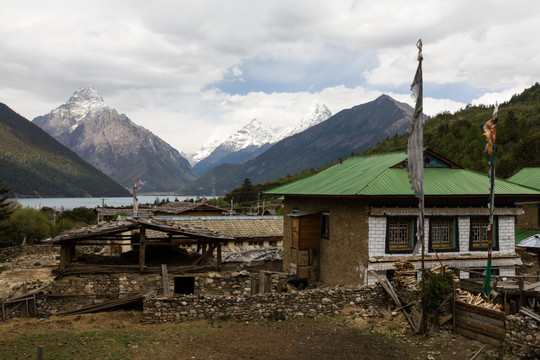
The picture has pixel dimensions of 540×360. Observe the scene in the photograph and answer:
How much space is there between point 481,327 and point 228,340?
26.5 ft

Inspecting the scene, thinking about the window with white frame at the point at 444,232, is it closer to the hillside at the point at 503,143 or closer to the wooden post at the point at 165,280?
the wooden post at the point at 165,280

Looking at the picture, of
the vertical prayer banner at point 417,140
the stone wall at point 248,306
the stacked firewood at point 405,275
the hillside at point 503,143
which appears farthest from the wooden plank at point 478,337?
the hillside at point 503,143

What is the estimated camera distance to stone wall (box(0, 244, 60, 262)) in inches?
1816

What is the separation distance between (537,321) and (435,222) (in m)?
9.15

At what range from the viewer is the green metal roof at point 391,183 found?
67.9 ft

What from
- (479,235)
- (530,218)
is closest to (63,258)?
A: (479,235)

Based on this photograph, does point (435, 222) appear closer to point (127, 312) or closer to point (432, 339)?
point (432, 339)

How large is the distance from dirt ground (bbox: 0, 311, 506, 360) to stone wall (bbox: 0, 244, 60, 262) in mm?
33175

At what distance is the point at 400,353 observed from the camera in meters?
14.0

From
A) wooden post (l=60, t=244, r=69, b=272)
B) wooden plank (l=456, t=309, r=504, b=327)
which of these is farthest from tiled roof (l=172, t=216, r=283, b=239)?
wooden plank (l=456, t=309, r=504, b=327)

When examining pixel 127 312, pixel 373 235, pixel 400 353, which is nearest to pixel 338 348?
pixel 400 353

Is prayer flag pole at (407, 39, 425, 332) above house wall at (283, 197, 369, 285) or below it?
above

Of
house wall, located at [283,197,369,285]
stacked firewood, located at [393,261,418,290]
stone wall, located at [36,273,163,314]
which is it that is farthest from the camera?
house wall, located at [283,197,369,285]

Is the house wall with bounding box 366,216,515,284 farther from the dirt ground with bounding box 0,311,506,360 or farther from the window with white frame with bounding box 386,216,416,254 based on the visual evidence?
the dirt ground with bounding box 0,311,506,360
